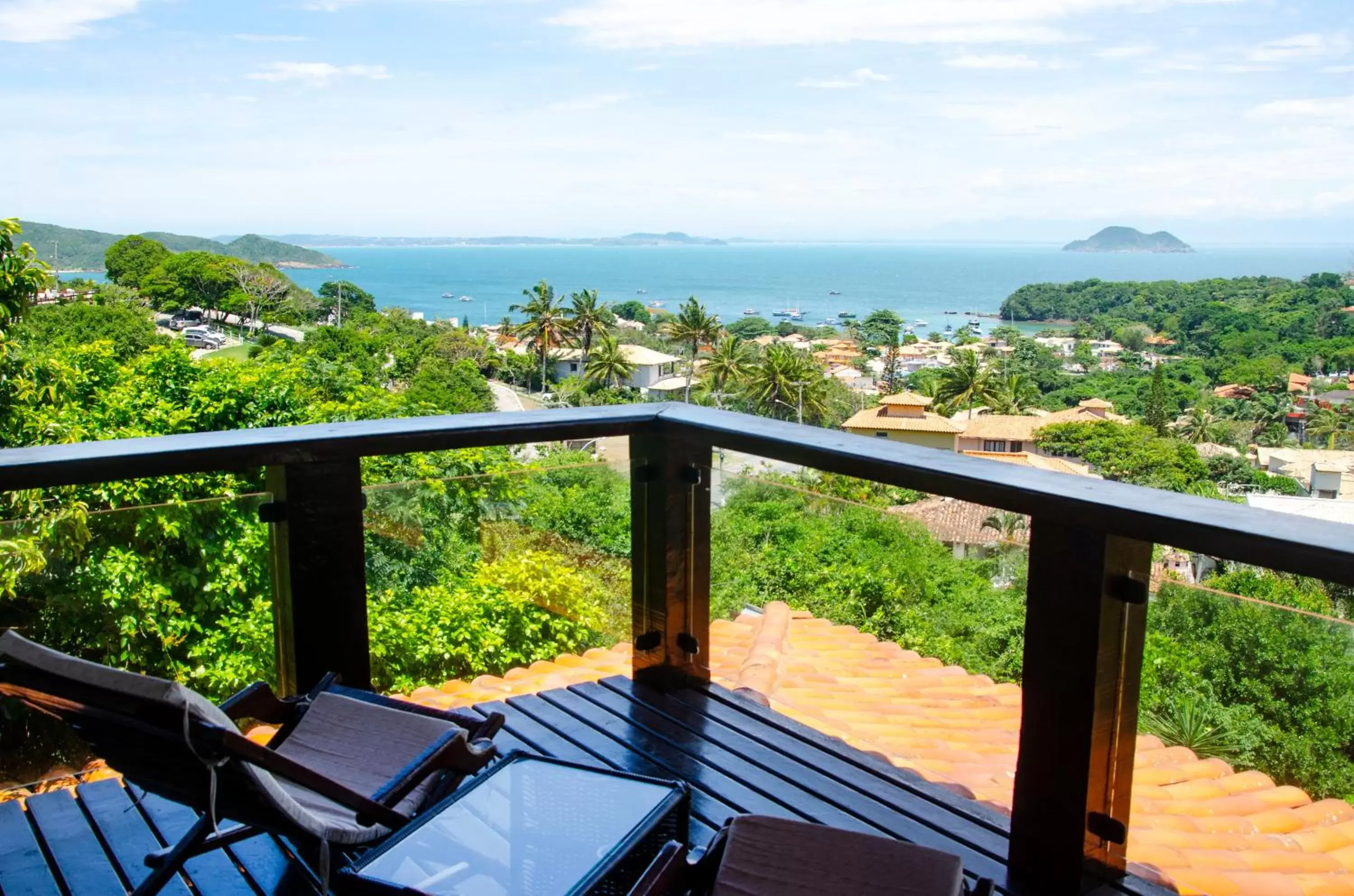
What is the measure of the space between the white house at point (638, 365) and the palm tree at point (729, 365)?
3564 mm

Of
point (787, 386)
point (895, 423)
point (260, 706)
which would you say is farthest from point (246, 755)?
point (787, 386)

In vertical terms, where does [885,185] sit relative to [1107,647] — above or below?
above

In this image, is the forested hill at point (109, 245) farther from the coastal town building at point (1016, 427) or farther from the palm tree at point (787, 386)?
the coastal town building at point (1016, 427)

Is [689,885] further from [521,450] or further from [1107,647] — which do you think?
[521,450]

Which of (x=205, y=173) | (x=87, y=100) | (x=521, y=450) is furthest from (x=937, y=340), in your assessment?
(x=521, y=450)

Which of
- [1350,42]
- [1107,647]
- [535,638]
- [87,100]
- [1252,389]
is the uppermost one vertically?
[1350,42]

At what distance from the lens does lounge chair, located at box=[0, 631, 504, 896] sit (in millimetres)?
1552

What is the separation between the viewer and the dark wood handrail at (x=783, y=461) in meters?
1.65

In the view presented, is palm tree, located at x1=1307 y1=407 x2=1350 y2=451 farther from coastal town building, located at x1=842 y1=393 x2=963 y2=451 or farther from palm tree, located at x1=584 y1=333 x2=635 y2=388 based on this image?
palm tree, located at x1=584 y1=333 x2=635 y2=388

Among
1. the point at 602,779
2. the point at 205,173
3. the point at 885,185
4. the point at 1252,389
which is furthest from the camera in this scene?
the point at 885,185

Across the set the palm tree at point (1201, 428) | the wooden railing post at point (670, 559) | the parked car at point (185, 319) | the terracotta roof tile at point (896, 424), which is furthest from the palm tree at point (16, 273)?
the palm tree at point (1201, 428)

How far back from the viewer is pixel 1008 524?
2.08m

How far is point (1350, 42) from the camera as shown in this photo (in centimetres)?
8944

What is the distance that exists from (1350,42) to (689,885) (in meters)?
112
